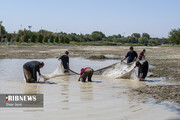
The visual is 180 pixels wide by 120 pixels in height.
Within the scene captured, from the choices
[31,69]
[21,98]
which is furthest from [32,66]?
[21,98]

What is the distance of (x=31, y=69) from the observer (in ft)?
32.3

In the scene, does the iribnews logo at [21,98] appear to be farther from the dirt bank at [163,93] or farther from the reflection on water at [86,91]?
the dirt bank at [163,93]

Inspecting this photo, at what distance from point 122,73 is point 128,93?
3.82 meters

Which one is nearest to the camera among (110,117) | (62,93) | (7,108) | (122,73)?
(110,117)

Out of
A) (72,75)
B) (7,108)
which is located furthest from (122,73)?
(7,108)

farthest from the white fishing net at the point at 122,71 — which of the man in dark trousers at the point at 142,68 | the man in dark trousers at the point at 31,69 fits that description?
the man in dark trousers at the point at 31,69

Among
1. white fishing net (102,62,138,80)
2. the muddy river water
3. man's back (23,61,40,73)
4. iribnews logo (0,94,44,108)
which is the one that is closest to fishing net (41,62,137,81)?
white fishing net (102,62,138,80)

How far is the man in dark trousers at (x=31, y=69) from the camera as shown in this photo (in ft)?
31.7

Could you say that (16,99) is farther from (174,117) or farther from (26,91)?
(174,117)

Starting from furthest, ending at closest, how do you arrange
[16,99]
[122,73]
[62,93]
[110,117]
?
1. [122,73]
2. [62,93]
3. [16,99]
4. [110,117]

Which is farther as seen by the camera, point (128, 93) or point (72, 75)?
point (72, 75)

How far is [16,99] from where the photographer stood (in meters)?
7.45

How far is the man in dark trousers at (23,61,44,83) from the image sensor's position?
9.65m

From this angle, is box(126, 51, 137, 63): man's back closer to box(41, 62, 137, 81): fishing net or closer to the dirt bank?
box(41, 62, 137, 81): fishing net
